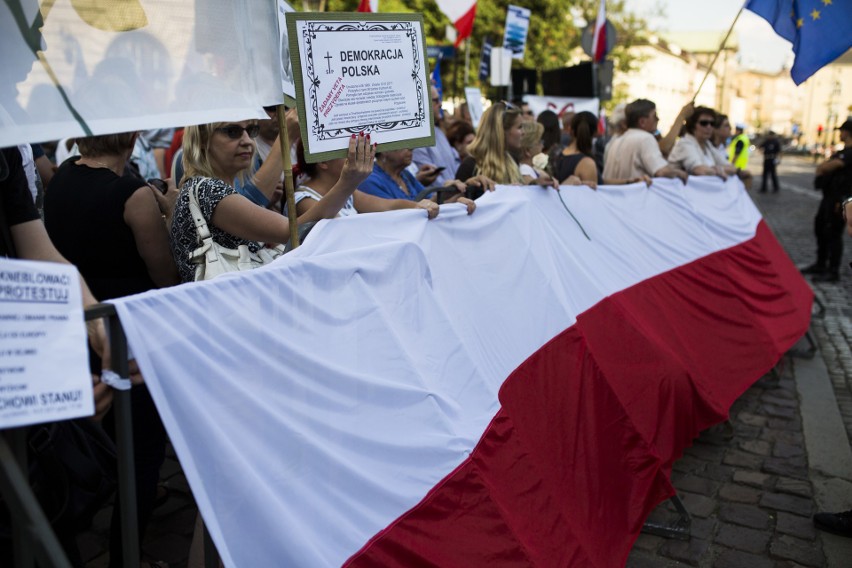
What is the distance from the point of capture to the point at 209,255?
2.82 meters

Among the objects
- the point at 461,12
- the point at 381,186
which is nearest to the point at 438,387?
the point at 381,186

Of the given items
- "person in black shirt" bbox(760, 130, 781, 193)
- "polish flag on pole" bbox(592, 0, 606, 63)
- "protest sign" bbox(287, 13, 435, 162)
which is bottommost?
A: "person in black shirt" bbox(760, 130, 781, 193)

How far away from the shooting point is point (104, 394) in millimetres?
1696

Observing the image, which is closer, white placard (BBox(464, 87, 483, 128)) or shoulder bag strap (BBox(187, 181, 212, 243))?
shoulder bag strap (BBox(187, 181, 212, 243))

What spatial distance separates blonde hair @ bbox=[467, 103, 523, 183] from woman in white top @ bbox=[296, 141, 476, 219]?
1.48m

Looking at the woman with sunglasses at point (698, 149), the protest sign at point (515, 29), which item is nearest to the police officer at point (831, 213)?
the woman with sunglasses at point (698, 149)

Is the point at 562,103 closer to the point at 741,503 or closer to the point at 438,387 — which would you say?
the point at 741,503

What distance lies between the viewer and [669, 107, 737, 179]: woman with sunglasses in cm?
702

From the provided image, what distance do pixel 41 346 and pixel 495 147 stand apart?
4.09 metres

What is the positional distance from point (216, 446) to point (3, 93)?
0.93 meters

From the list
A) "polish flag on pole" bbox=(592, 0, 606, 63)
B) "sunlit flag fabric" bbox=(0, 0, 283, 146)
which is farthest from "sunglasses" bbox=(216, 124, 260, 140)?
"polish flag on pole" bbox=(592, 0, 606, 63)

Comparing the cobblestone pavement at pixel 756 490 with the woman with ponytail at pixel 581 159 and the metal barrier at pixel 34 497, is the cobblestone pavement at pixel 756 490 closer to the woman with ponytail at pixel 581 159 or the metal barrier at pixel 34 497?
the woman with ponytail at pixel 581 159

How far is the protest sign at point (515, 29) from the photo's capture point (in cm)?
1309

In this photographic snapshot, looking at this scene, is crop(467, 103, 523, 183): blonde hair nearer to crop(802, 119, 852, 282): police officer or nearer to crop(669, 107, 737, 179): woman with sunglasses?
crop(669, 107, 737, 179): woman with sunglasses
